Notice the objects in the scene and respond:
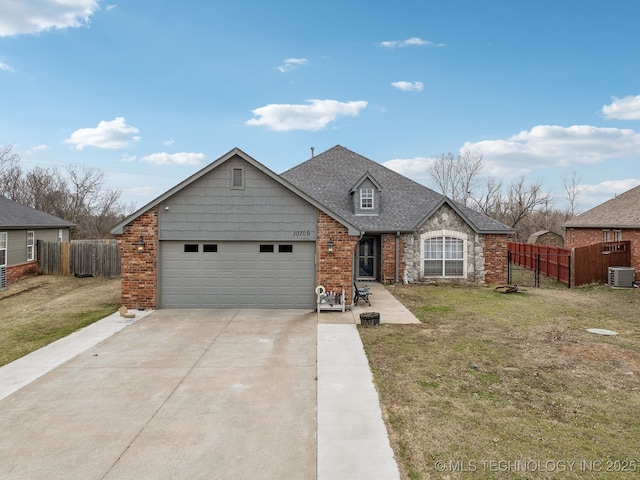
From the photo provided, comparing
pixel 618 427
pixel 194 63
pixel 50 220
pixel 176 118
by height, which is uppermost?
pixel 194 63

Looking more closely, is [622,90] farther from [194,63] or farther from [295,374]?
[295,374]

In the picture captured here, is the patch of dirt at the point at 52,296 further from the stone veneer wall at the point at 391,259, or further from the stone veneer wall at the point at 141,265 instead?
the stone veneer wall at the point at 391,259

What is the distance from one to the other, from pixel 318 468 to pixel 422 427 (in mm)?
1717

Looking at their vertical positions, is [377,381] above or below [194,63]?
below

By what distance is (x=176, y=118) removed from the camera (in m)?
24.7

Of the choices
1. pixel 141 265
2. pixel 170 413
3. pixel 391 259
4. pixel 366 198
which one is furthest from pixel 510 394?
pixel 366 198

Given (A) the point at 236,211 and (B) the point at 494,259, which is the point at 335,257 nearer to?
(A) the point at 236,211

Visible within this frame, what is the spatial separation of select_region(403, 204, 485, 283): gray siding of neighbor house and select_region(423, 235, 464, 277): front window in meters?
0.28

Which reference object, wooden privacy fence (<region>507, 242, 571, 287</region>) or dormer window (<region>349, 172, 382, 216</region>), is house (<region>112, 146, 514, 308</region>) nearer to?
dormer window (<region>349, 172, 382, 216</region>)

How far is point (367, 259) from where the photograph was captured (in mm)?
20062

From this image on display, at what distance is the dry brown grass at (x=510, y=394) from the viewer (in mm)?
4500

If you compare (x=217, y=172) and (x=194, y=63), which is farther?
(x=194, y=63)

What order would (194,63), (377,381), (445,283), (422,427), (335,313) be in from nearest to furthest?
(422,427) → (377,381) → (335,313) → (445,283) → (194,63)

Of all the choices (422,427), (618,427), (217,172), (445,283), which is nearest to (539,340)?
(618,427)
